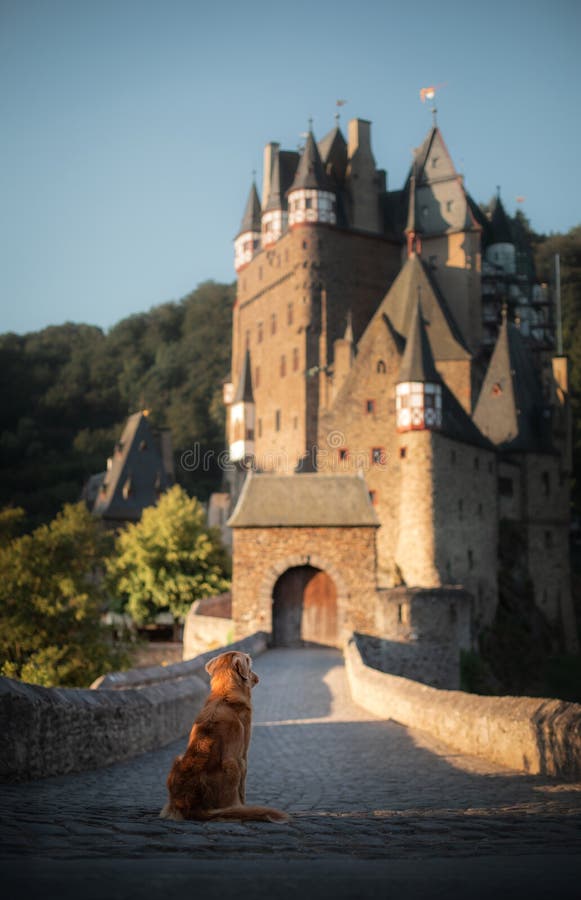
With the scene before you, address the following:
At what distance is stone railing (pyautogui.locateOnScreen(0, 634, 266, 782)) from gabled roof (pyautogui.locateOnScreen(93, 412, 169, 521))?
45.9m

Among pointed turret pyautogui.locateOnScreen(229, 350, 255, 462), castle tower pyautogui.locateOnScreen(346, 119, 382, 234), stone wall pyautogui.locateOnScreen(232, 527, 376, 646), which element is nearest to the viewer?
stone wall pyautogui.locateOnScreen(232, 527, 376, 646)

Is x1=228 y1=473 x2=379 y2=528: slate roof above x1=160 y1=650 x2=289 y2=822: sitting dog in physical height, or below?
above

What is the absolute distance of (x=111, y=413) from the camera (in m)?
90.9

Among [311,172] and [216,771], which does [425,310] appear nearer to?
[311,172]

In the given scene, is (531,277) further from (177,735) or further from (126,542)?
(177,735)

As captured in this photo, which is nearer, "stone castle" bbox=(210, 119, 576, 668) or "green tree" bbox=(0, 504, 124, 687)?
"green tree" bbox=(0, 504, 124, 687)

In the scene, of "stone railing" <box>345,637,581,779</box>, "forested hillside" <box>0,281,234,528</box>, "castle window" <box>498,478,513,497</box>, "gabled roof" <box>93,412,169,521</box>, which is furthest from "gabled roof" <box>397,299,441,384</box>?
"forested hillside" <box>0,281,234,528</box>

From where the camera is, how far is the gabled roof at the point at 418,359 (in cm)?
4169

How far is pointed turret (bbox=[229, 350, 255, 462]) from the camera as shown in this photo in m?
60.0

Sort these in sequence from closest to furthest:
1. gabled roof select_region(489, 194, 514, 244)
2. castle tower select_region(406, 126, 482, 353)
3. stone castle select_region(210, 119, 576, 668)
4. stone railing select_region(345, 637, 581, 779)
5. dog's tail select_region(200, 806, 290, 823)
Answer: dog's tail select_region(200, 806, 290, 823) < stone railing select_region(345, 637, 581, 779) < stone castle select_region(210, 119, 576, 668) < castle tower select_region(406, 126, 482, 353) < gabled roof select_region(489, 194, 514, 244)

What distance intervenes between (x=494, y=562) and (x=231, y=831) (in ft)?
131

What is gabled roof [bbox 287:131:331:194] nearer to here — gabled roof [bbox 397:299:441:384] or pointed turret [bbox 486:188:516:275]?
pointed turret [bbox 486:188:516:275]

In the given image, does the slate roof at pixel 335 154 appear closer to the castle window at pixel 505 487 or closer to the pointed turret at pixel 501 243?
the pointed turret at pixel 501 243

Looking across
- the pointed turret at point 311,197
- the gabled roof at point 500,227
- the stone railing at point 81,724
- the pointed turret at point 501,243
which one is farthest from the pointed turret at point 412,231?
the stone railing at point 81,724
